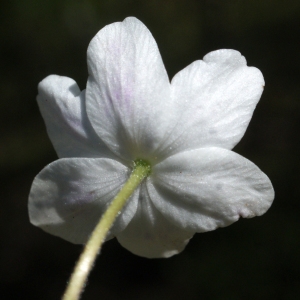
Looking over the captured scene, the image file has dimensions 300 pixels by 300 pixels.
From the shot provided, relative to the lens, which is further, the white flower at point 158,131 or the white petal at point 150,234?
the white petal at point 150,234

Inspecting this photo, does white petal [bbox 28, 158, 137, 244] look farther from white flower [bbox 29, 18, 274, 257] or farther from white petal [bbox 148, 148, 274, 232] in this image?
white petal [bbox 148, 148, 274, 232]

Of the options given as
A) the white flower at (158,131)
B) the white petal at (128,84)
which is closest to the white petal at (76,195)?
the white flower at (158,131)

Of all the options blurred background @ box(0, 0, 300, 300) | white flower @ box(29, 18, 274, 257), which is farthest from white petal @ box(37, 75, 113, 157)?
blurred background @ box(0, 0, 300, 300)

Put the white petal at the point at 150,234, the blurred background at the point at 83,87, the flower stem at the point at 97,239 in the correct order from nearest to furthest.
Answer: the flower stem at the point at 97,239, the white petal at the point at 150,234, the blurred background at the point at 83,87

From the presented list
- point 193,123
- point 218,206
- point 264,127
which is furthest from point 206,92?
point 264,127

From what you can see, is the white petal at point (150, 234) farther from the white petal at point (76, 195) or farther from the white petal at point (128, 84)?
the white petal at point (128, 84)

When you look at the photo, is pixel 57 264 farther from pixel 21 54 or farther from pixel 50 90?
pixel 50 90
